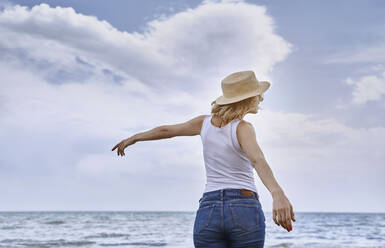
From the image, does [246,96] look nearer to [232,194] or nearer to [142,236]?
[232,194]

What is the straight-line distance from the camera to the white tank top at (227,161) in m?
2.19

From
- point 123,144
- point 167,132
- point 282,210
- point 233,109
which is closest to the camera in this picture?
point 282,210

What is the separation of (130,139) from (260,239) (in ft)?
3.45

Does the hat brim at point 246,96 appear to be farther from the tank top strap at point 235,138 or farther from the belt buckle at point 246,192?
the belt buckle at point 246,192

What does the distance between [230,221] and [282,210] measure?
0.31m

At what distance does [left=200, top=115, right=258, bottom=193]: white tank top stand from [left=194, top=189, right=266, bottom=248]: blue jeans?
5 centimetres

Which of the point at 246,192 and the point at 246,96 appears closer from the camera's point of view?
the point at 246,192

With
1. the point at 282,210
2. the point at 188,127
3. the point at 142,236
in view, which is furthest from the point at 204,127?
the point at 142,236

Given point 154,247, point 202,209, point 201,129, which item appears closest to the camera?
point 202,209

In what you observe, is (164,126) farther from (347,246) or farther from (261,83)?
(347,246)

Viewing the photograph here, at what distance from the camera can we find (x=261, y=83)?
238cm

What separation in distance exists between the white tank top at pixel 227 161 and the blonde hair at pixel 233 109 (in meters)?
0.04

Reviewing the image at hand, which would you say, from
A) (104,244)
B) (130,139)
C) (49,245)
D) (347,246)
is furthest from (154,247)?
(130,139)

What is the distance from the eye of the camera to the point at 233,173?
2.21 m
